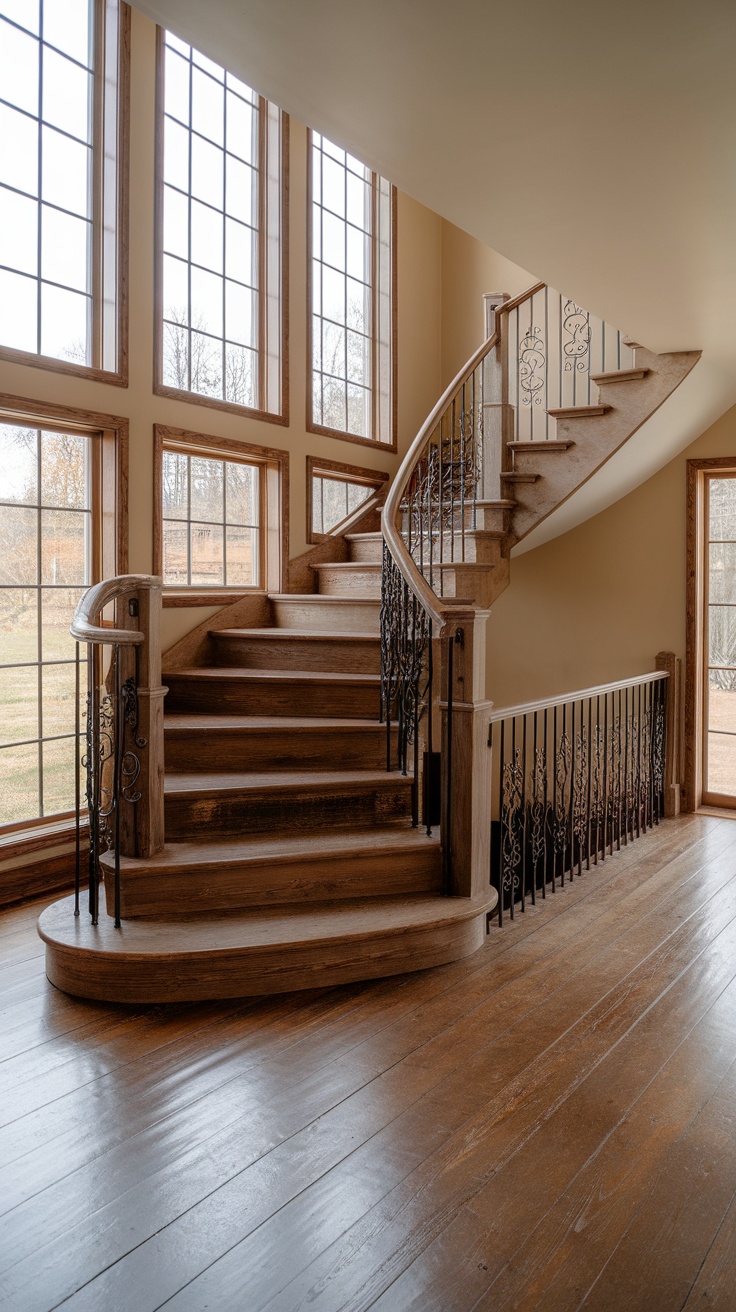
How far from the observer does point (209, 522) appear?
219 inches

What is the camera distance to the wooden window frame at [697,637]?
6.19 meters

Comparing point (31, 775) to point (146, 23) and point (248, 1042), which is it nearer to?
point (248, 1042)

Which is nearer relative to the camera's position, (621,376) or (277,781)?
(277,781)

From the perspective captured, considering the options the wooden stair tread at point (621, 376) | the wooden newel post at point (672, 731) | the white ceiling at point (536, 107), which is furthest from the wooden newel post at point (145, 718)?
the wooden newel post at point (672, 731)

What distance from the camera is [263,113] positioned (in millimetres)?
5852

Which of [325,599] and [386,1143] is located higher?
[325,599]

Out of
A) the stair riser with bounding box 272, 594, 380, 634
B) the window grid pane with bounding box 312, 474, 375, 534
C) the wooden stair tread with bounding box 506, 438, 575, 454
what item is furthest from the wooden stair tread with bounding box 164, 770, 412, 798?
the window grid pane with bounding box 312, 474, 375, 534

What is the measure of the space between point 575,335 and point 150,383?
2612mm

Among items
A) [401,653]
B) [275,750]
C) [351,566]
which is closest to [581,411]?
[351,566]

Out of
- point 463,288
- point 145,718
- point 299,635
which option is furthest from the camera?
point 463,288

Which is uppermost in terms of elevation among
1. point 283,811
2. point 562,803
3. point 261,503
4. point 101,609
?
point 261,503

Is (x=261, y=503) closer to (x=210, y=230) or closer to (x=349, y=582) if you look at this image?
(x=349, y=582)

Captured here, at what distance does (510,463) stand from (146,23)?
303 cm

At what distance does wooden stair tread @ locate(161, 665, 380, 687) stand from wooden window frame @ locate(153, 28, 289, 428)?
1.53 metres
